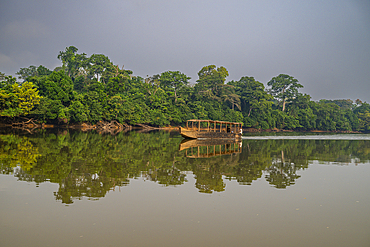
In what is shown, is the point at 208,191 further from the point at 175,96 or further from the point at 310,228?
the point at 175,96

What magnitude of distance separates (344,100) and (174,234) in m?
140

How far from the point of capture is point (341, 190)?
8312 millimetres

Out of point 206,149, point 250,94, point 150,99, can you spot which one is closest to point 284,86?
point 250,94

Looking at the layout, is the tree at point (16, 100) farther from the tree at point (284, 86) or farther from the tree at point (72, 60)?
the tree at point (284, 86)

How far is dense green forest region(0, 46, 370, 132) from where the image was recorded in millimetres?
43656

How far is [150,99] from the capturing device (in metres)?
61.2

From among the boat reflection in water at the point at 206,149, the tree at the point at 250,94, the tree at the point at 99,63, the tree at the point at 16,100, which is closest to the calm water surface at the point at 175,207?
the boat reflection in water at the point at 206,149

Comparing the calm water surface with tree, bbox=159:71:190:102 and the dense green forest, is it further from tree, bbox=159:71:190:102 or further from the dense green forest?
tree, bbox=159:71:190:102

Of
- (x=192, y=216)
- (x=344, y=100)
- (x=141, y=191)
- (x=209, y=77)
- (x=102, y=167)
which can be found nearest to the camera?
(x=192, y=216)

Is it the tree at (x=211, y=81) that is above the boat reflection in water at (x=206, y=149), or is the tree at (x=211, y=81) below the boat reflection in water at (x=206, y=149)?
above

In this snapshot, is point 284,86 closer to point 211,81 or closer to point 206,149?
point 211,81

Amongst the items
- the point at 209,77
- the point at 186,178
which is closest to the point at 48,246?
the point at 186,178

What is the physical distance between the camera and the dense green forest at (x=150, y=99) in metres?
43.7

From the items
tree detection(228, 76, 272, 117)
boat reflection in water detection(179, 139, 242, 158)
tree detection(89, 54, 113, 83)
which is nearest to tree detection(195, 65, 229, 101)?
tree detection(228, 76, 272, 117)
